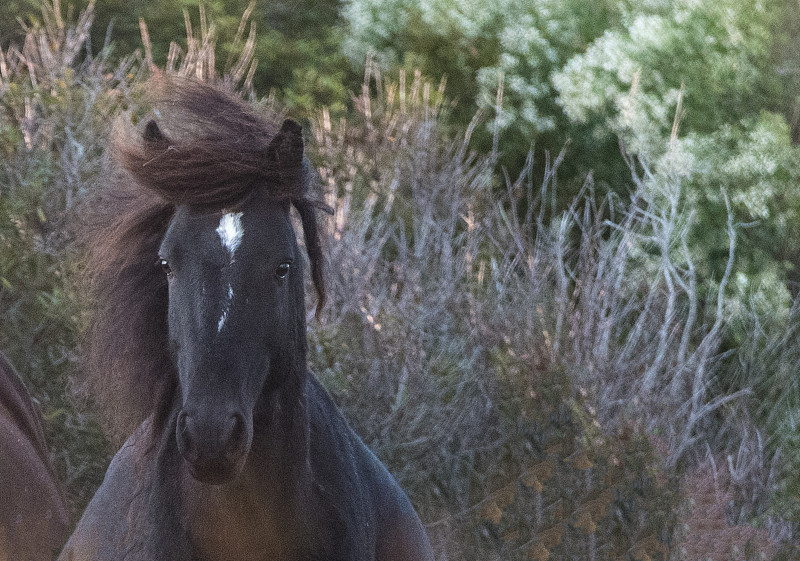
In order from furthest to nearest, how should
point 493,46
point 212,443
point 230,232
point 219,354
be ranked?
point 493,46
point 230,232
point 219,354
point 212,443

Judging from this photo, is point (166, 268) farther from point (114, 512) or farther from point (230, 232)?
point (114, 512)

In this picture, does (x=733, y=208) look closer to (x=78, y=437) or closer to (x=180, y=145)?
(x=78, y=437)

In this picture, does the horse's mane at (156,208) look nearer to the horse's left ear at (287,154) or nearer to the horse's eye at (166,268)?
the horse's left ear at (287,154)

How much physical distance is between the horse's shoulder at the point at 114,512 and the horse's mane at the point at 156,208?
11 cm

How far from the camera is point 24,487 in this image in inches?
156

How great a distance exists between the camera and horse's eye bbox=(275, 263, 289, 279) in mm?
2570

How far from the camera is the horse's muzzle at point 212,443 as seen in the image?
2240mm

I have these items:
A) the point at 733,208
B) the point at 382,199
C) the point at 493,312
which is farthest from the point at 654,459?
the point at 733,208

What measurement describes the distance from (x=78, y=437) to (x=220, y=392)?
443 centimetres

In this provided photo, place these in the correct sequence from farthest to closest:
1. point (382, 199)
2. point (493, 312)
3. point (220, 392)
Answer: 1. point (382, 199)
2. point (493, 312)
3. point (220, 392)

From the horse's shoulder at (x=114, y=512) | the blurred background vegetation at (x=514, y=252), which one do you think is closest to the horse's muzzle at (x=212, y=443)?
the horse's shoulder at (x=114, y=512)

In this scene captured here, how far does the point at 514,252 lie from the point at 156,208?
7.00m

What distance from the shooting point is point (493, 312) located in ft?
26.7

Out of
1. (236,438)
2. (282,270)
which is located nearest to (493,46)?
(282,270)
